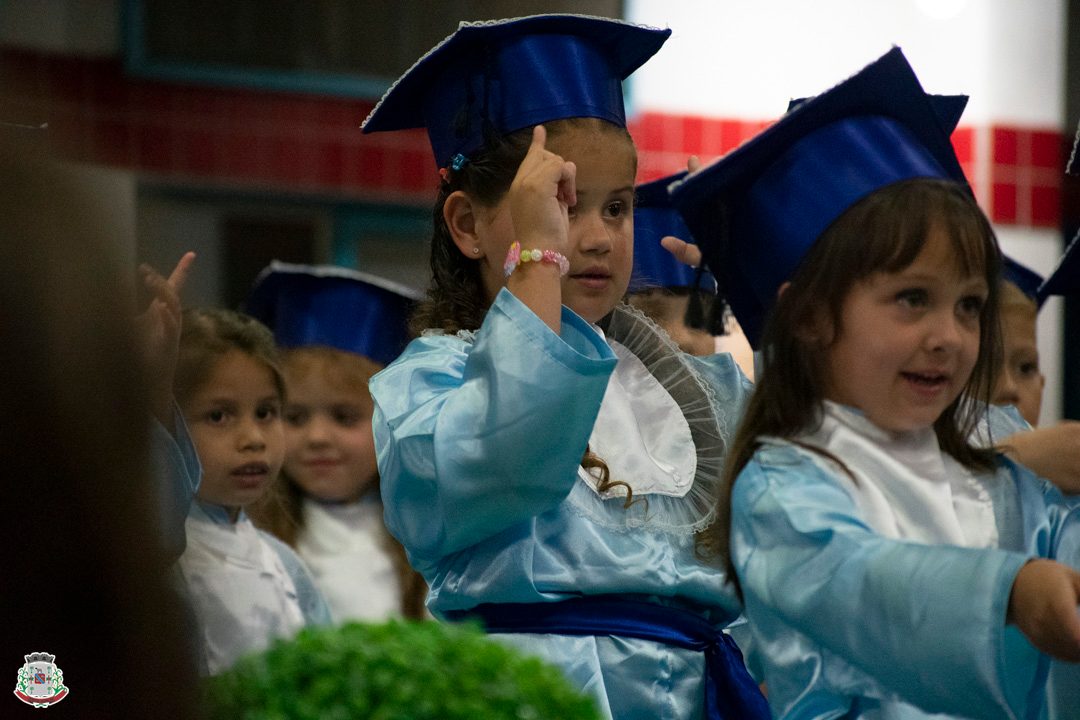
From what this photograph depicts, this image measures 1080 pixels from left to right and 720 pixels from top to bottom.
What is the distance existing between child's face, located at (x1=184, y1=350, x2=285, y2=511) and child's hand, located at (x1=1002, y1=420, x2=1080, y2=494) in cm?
163

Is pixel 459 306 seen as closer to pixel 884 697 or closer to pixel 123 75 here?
pixel 884 697

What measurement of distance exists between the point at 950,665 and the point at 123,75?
16.0 feet

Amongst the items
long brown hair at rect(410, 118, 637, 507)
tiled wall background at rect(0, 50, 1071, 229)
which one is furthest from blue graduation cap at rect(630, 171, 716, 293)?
tiled wall background at rect(0, 50, 1071, 229)

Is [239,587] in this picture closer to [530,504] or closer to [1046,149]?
[530,504]

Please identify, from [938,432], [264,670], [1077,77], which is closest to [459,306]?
[938,432]

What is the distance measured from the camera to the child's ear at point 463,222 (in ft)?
6.66

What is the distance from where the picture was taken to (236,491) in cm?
297

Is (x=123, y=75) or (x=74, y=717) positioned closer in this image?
(x=74, y=717)

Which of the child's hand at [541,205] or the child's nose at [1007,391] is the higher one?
the child's hand at [541,205]

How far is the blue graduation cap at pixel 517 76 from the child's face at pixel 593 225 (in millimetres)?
49

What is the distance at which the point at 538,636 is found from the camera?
1839mm

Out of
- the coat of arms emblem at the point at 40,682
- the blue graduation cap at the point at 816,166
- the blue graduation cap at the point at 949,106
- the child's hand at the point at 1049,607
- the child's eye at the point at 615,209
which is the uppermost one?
the blue graduation cap at the point at 949,106

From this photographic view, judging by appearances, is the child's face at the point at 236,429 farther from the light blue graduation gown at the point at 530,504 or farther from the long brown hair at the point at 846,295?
the long brown hair at the point at 846,295

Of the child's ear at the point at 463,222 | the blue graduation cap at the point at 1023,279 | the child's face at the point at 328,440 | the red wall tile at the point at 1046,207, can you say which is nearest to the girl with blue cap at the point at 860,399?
the child's ear at the point at 463,222
